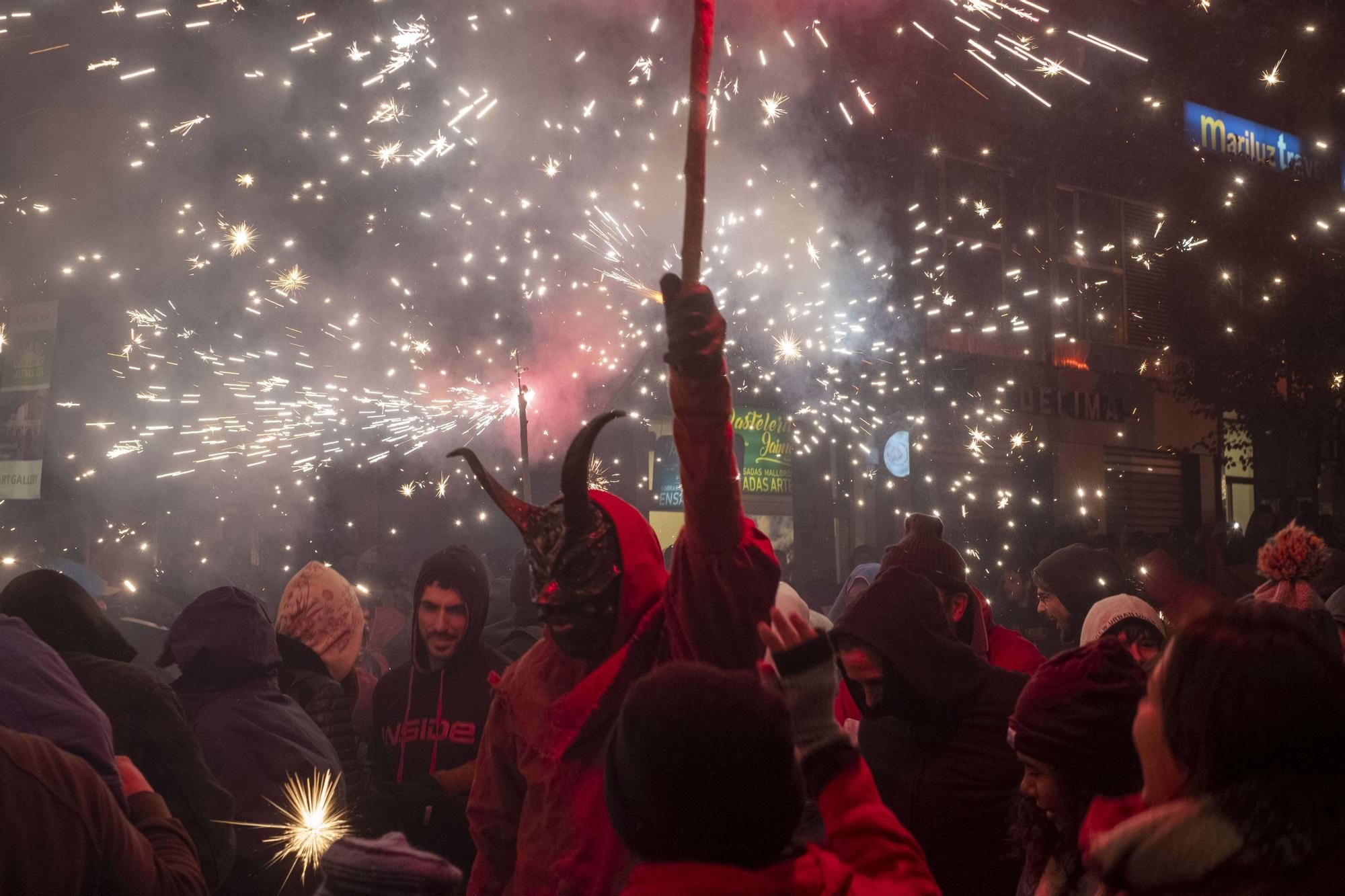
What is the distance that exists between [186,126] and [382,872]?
11.6m

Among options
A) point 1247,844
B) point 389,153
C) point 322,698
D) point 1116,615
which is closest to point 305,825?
point 322,698

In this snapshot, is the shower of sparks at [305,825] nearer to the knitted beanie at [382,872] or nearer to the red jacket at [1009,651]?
the knitted beanie at [382,872]

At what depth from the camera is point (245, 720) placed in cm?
341

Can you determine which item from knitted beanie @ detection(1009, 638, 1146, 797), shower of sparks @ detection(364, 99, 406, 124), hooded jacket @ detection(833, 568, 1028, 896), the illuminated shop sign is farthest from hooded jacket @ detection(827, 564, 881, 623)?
the illuminated shop sign

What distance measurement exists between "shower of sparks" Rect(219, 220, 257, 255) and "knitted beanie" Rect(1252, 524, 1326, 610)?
10.6 metres

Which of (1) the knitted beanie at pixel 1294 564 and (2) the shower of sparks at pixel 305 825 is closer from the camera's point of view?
(2) the shower of sparks at pixel 305 825

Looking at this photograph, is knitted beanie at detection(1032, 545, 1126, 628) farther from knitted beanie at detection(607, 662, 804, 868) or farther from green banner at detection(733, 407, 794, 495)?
green banner at detection(733, 407, 794, 495)

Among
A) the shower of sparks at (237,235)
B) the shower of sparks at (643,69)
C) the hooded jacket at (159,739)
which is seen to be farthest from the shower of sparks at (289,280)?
the hooded jacket at (159,739)

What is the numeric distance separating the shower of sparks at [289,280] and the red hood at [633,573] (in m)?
10.6

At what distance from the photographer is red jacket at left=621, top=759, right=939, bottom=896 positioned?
1.46m

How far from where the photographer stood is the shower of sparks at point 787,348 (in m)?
14.1

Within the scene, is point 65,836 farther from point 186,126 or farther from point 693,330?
point 186,126

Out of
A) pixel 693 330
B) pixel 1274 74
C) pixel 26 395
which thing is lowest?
pixel 693 330

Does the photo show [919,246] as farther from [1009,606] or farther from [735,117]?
[1009,606]
